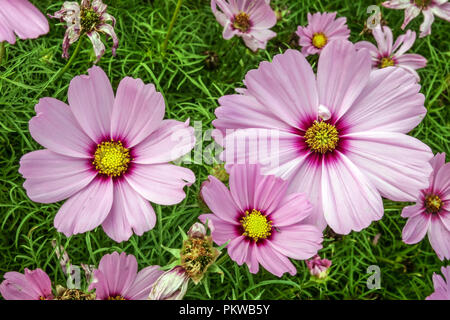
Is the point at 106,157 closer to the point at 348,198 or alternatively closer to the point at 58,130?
the point at 58,130

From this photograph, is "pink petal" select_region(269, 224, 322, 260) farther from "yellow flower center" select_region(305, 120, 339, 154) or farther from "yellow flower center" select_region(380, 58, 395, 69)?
"yellow flower center" select_region(380, 58, 395, 69)

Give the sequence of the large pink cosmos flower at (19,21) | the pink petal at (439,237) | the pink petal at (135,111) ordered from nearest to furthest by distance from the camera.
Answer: the large pink cosmos flower at (19,21)
the pink petal at (135,111)
the pink petal at (439,237)

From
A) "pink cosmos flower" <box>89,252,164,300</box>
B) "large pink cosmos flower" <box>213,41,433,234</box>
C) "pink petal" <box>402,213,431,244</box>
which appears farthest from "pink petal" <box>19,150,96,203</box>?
"pink petal" <box>402,213,431,244</box>

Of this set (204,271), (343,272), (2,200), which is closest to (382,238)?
(343,272)

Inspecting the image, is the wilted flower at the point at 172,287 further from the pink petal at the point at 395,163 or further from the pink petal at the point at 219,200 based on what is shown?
the pink petal at the point at 395,163

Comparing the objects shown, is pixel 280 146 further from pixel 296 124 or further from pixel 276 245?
pixel 276 245

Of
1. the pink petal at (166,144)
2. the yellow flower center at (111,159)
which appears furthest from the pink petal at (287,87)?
the yellow flower center at (111,159)
